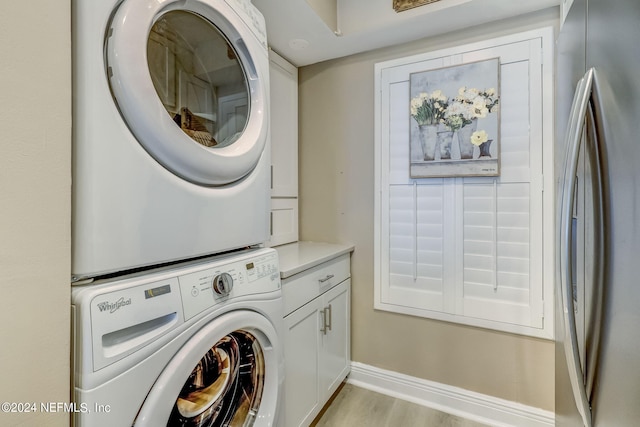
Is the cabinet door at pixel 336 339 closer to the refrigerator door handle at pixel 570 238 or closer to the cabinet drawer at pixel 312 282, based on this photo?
the cabinet drawer at pixel 312 282

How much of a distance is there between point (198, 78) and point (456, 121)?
1.32m

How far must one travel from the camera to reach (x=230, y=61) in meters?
1.05

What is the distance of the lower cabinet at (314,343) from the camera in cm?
135

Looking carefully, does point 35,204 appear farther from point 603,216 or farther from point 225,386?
point 603,216

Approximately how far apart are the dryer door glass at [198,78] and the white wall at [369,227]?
1042 millimetres

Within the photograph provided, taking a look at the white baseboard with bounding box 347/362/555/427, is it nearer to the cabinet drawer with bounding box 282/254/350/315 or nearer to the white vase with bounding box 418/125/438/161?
the cabinet drawer with bounding box 282/254/350/315

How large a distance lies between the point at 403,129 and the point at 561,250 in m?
1.19

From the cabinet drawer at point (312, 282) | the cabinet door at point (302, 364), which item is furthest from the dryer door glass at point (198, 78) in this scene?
the cabinet door at point (302, 364)

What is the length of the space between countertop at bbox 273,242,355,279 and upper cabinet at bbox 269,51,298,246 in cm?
14

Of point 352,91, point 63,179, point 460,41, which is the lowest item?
point 63,179

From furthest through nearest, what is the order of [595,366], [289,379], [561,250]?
[289,379] < [561,250] < [595,366]

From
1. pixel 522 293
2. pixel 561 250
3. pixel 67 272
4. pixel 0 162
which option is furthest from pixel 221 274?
pixel 522 293

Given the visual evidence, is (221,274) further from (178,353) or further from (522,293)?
(522,293)

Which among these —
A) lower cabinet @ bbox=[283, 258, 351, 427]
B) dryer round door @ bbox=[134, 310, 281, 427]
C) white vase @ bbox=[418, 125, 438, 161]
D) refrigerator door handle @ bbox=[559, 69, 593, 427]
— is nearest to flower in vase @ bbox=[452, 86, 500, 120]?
white vase @ bbox=[418, 125, 438, 161]
